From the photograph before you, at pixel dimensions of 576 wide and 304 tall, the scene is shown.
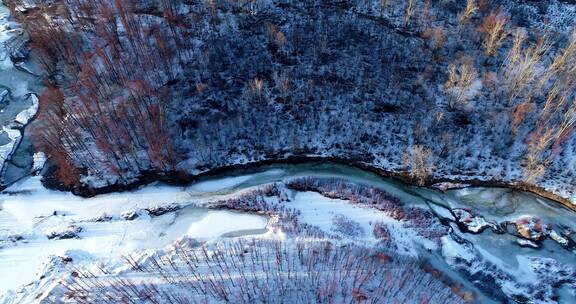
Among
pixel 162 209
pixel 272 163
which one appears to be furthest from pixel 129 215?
pixel 272 163

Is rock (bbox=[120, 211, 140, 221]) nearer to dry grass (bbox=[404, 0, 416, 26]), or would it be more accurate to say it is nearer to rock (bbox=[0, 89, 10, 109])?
rock (bbox=[0, 89, 10, 109])

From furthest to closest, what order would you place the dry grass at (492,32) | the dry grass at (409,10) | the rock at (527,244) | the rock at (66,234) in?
the dry grass at (409,10), the dry grass at (492,32), the rock at (66,234), the rock at (527,244)

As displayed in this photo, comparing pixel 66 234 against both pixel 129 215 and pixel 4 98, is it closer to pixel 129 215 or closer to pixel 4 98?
pixel 129 215

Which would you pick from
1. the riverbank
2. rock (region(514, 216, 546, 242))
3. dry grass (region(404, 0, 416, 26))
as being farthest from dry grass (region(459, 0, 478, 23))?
rock (region(514, 216, 546, 242))

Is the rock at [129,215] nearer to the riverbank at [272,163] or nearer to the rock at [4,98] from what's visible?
the riverbank at [272,163]

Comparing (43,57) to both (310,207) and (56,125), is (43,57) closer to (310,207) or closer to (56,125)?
(56,125)

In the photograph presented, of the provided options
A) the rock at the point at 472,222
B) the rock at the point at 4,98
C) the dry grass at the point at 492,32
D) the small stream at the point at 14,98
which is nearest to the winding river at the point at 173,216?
the small stream at the point at 14,98
